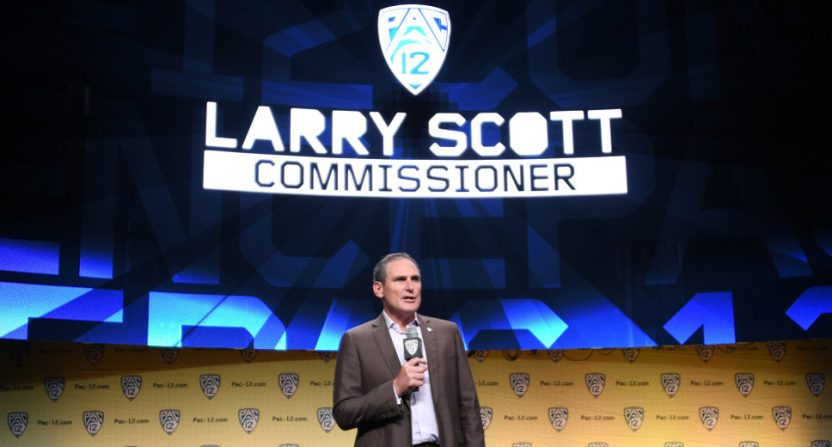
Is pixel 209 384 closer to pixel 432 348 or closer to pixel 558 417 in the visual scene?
pixel 558 417

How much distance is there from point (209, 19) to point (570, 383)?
2629mm

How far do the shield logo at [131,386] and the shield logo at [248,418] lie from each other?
511 millimetres

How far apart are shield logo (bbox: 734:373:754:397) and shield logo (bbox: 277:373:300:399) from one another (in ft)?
7.63

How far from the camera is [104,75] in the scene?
13.0 feet

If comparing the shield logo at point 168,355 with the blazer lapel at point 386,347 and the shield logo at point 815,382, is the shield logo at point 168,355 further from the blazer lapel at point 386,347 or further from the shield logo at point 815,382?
the shield logo at point 815,382

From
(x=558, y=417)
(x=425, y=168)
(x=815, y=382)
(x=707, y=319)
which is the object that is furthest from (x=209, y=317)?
(x=815, y=382)

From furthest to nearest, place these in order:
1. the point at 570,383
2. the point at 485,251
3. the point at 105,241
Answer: the point at 570,383, the point at 485,251, the point at 105,241

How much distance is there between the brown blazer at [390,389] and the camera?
7.78 feet

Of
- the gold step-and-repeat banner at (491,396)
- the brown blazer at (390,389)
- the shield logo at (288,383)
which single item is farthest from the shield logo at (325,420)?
the brown blazer at (390,389)

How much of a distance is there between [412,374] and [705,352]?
2.78m

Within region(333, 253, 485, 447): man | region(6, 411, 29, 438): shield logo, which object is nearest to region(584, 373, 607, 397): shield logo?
region(333, 253, 485, 447): man

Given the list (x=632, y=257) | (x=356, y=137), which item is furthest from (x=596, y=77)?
(x=356, y=137)

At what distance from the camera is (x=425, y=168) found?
13.8 ft

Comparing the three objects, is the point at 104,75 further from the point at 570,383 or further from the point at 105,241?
the point at 570,383
